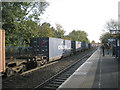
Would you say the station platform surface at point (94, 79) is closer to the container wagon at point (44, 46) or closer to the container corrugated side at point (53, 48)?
the container wagon at point (44, 46)

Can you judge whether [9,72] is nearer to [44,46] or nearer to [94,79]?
[94,79]

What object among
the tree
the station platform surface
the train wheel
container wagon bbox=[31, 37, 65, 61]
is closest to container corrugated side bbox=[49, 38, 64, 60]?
container wagon bbox=[31, 37, 65, 61]

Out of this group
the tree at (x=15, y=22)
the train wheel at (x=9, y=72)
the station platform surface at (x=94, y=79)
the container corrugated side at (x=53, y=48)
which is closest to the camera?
the station platform surface at (x=94, y=79)

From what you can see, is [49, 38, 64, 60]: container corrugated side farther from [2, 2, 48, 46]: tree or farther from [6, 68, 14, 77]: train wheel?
[6, 68, 14, 77]: train wheel

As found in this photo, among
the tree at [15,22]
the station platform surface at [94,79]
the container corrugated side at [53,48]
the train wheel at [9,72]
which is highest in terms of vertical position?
the tree at [15,22]

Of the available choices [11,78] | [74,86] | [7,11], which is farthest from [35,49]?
[74,86]

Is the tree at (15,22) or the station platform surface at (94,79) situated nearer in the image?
the station platform surface at (94,79)

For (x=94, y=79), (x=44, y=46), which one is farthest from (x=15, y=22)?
(x=94, y=79)

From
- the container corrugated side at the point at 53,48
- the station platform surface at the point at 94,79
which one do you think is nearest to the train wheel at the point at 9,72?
the station platform surface at the point at 94,79

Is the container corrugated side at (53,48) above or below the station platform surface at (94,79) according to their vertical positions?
above

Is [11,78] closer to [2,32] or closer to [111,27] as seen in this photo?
[2,32]

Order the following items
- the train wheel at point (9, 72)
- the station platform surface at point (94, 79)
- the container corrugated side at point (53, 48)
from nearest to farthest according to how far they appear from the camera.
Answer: the station platform surface at point (94, 79)
the train wheel at point (9, 72)
the container corrugated side at point (53, 48)

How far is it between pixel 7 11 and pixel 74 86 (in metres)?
9.17

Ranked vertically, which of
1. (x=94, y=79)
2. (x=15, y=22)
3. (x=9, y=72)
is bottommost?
(x=94, y=79)
